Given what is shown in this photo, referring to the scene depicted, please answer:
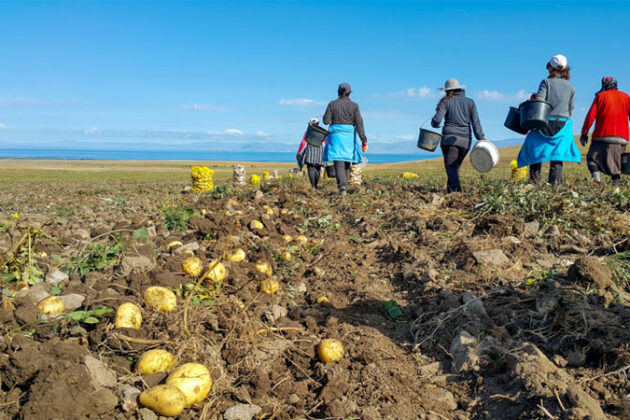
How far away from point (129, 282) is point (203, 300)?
62 cm

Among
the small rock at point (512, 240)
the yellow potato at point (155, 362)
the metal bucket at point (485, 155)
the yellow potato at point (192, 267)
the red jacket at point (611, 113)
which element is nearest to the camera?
the yellow potato at point (155, 362)

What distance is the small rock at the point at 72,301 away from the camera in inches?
129

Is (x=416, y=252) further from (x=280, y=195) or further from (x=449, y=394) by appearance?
(x=280, y=195)

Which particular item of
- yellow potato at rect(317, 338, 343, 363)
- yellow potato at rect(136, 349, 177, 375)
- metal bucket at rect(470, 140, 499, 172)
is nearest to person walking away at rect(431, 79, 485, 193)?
metal bucket at rect(470, 140, 499, 172)

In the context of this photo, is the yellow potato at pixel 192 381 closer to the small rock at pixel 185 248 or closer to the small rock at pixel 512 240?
the small rock at pixel 185 248

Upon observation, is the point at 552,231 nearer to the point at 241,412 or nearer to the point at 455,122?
the point at 455,122

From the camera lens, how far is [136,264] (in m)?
4.08

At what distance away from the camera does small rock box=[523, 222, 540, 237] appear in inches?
200

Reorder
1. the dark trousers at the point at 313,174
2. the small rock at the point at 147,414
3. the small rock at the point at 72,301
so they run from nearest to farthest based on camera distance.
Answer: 1. the small rock at the point at 147,414
2. the small rock at the point at 72,301
3. the dark trousers at the point at 313,174

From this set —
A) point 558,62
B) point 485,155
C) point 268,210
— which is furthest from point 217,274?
point 558,62

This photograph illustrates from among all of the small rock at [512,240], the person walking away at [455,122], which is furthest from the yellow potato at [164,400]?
the person walking away at [455,122]

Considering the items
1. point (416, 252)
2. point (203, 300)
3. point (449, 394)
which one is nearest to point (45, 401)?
point (203, 300)

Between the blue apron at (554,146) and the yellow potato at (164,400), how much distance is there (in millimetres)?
7077

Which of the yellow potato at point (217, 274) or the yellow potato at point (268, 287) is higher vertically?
the yellow potato at point (217, 274)
